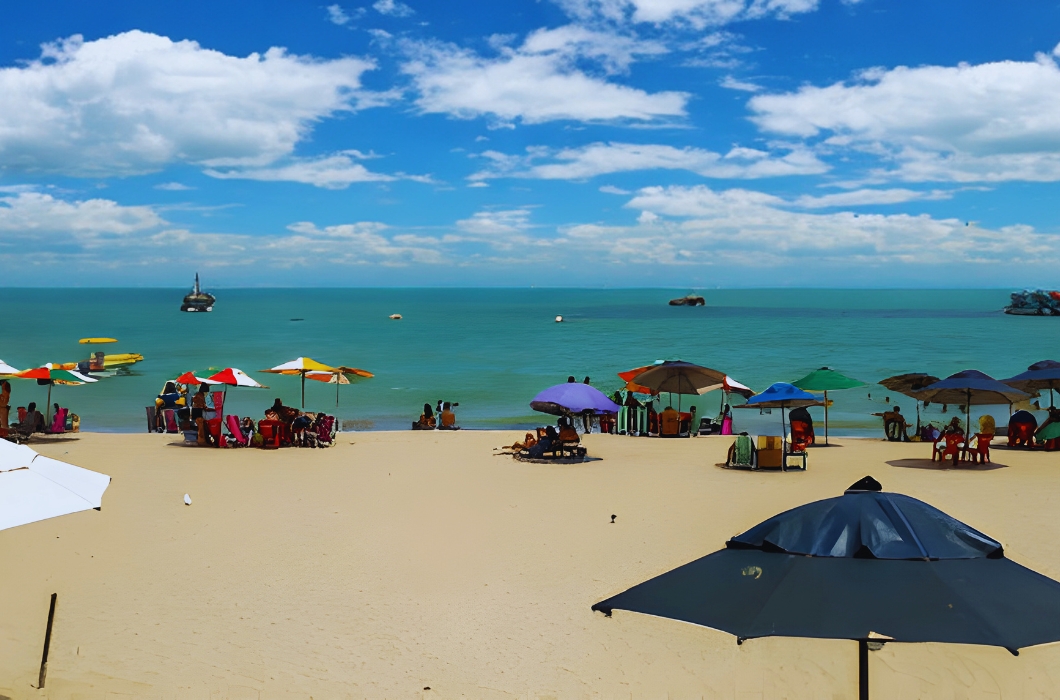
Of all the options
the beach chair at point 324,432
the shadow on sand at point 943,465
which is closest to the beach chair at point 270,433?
the beach chair at point 324,432

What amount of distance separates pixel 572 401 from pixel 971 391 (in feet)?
26.9

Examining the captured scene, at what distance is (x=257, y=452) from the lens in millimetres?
19812

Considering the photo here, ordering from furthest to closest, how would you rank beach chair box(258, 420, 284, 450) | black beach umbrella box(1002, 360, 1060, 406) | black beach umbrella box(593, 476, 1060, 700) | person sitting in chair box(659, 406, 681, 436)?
1. person sitting in chair box(659, 406, 681, 436)
2. black beach umbrella box(1002, 360, 1060, 406)
3. beach chair box(258, 420, 284, 450)
4. black beach umbrella box(593, 476, 1060, 700)

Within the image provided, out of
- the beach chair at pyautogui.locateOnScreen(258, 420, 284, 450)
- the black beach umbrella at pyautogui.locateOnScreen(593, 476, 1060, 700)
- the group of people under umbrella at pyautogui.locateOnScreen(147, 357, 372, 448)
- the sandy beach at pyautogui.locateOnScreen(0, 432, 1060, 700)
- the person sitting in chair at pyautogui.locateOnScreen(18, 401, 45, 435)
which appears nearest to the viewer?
the black beach umbrella at pyautogui.locateOnScreen(593, 476, 1060, 700)

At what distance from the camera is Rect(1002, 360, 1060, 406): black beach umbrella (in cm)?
2073

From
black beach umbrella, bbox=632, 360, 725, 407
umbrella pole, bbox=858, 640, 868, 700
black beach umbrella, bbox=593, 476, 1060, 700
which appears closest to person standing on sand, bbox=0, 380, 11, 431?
black beach umbrella, bbox=632, 360, 725, 407

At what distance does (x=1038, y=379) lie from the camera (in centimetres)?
2098

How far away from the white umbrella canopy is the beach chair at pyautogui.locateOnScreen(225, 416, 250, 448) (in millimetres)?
14076

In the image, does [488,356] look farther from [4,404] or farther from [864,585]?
[864,585]

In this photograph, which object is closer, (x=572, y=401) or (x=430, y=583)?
(x=430, y=583)

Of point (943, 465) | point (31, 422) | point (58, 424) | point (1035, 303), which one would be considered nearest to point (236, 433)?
point (31, 422)

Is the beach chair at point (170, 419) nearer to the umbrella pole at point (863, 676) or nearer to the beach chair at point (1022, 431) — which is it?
the beach chair at point (1022, 431)

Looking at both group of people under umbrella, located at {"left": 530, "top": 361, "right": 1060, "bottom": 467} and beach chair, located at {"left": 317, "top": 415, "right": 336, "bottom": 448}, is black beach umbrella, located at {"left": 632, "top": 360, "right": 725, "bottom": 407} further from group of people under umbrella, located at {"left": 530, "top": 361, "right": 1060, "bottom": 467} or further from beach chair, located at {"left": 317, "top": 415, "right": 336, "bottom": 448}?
beach chair, located at {"left": 317, "top": 415, "right": 336, "bottom": 448}

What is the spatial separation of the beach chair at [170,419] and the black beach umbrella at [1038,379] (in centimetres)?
2096
